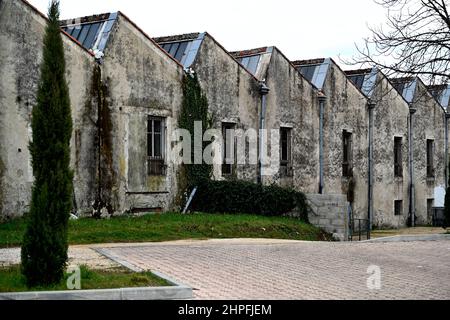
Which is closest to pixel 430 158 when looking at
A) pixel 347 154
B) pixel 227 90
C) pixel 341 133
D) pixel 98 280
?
pixel 347 154

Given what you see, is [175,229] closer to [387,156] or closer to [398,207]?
[387,156]

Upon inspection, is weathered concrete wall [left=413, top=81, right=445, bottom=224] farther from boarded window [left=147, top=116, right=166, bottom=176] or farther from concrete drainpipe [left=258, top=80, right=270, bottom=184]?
boarded window [left=147, top=116, right=166, bottom=176]

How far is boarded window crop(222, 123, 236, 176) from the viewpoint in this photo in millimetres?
24328

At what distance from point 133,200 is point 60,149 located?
11632 mm

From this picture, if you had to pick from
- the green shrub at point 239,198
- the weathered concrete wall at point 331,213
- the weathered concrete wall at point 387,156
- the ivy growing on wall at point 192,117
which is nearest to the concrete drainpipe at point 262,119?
the green shrub at point 239,198

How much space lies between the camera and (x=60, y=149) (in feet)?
30.9

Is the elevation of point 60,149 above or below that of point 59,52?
below

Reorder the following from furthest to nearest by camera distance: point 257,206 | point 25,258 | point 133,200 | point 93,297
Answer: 1. point 257,206
2. point 133,200
3. point 25,258
4. point 93,297

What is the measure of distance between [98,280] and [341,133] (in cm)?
2119

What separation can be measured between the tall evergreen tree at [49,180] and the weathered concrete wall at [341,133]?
65.9 feet
